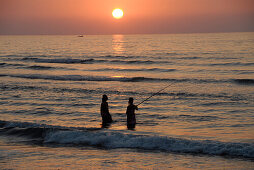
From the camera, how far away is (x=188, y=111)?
49.7 feet

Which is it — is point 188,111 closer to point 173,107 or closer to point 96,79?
point 173,107

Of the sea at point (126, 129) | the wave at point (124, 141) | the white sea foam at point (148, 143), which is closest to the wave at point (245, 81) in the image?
the sea at point (126, 129)

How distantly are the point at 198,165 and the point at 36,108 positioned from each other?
9.88 m

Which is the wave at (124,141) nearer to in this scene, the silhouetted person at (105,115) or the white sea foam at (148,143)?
the white sea foam at (148,143)

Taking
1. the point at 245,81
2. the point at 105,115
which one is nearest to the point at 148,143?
the point at 105,115

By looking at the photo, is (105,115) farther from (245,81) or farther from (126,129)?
(245,81)

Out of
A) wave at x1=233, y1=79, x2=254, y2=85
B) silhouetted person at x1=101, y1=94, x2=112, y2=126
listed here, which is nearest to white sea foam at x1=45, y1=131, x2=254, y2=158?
silhouetted person at x1=101, y1=94, x2=112, y2=126

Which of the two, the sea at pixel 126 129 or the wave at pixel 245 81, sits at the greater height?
the wave at pixel 245 81

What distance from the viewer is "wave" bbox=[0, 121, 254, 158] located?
9276 mm

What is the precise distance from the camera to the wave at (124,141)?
9.28 m

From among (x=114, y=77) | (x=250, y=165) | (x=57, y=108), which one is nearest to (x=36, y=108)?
(x=57, y=108)

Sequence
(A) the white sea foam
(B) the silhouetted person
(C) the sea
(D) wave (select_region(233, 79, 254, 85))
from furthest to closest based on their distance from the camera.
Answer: (D) wave (select_region(233, 79, 254, 85)), (B) the silhouetted person, (A) the white sea foam, (C) the sea

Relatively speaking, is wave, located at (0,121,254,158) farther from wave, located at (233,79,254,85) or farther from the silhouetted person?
wave, located at (233,79,254,85)

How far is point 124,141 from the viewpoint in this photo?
10.2 m
